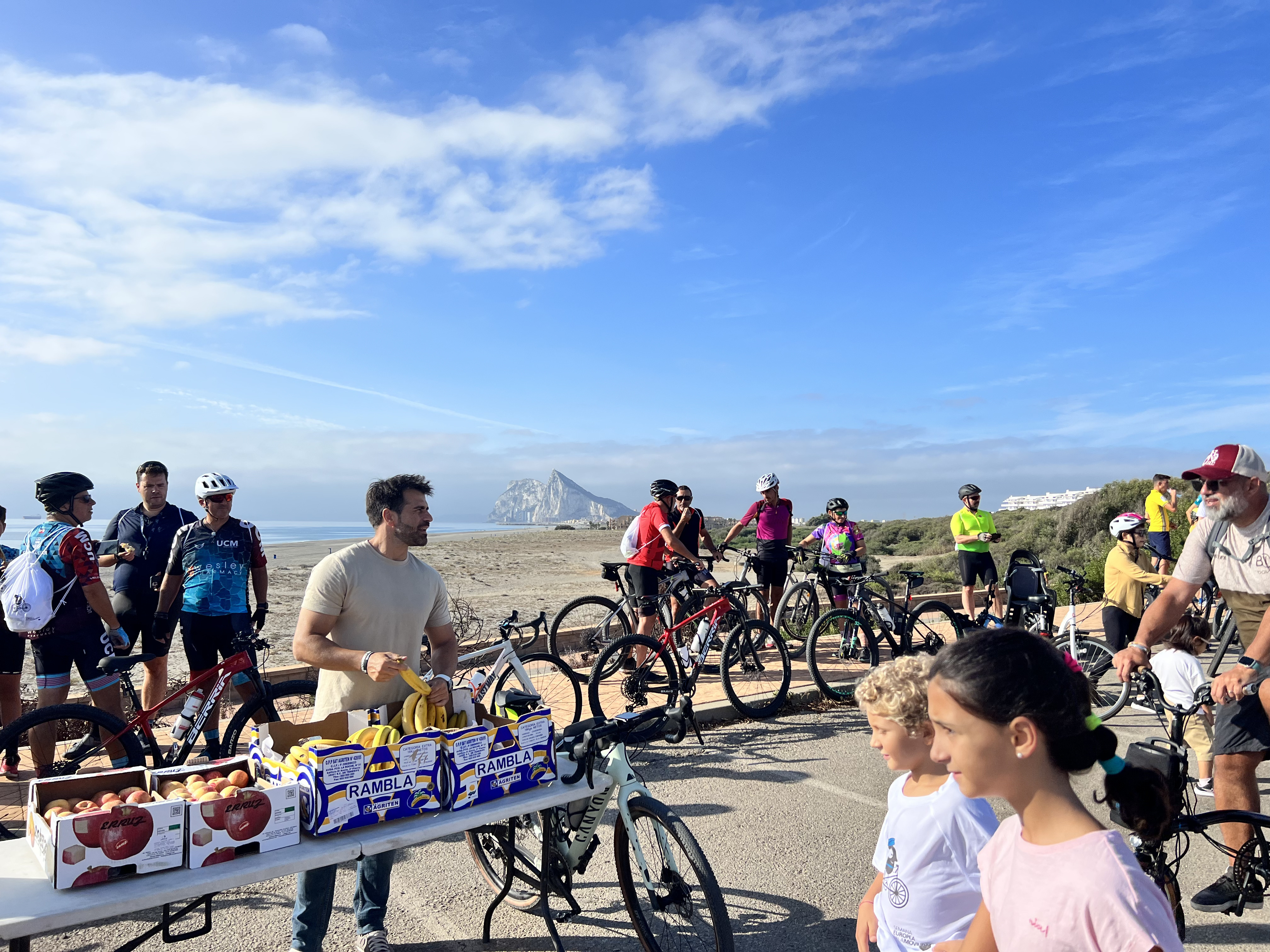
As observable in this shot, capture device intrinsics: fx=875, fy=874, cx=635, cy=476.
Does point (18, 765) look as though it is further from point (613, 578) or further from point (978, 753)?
point (978, 753)

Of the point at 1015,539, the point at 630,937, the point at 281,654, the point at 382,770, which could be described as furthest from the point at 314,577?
the point at 1015,539

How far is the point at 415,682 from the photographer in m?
3.53

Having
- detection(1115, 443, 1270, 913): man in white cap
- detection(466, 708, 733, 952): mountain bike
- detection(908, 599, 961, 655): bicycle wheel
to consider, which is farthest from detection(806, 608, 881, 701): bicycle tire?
detection(466, 708, 733, 952): mountain bike

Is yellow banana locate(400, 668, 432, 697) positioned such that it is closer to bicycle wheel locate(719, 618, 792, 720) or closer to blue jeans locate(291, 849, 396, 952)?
blue jeans locate(291, 849, 396, 952)

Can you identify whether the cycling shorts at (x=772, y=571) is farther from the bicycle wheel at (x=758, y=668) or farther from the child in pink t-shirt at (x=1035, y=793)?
the child in pink t-shirt at (x=1035, y=793)

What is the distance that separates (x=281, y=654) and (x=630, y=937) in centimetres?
1001

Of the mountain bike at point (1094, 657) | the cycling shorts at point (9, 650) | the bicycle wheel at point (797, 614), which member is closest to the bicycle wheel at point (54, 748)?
the cycling shorts at point (9, 650)

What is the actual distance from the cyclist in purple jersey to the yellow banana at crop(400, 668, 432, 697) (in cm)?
770

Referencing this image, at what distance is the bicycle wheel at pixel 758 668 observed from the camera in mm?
7875

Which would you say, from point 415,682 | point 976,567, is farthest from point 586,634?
point 415,682

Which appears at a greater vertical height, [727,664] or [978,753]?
[978,753]

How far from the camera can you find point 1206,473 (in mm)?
3980

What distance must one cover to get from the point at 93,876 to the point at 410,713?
4.01 feet

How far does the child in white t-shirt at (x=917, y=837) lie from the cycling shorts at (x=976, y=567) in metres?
9.55
